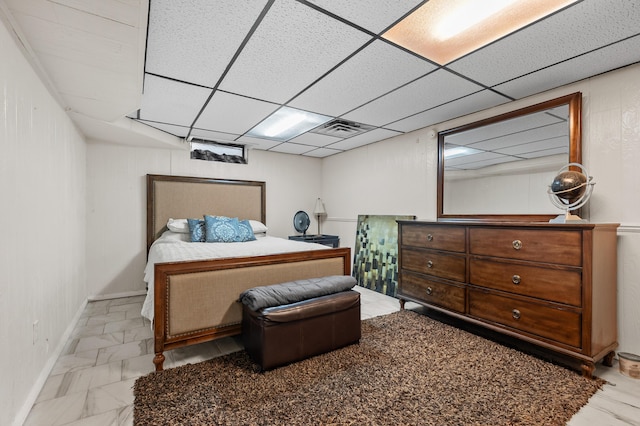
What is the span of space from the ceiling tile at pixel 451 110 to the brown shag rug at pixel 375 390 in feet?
7.31

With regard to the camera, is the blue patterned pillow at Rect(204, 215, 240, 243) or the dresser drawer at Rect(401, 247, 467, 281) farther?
the blue patterned pillow at Rect(204, 215, 240, 243)

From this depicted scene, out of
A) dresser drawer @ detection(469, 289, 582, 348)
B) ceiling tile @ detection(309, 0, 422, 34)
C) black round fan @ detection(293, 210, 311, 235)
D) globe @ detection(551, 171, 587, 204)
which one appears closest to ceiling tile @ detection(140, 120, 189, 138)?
black round fan @ detection(293, 210, 311, 235)

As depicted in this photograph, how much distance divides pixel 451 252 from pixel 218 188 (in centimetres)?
337

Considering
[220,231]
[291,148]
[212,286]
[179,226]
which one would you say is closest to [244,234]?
[220,231]

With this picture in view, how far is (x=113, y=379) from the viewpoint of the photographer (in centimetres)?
197

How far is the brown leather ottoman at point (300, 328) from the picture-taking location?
6.57 feet

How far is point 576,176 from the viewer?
7.19 feet

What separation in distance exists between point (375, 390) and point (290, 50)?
2.27 metres

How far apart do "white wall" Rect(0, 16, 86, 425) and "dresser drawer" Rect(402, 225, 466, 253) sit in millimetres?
3132

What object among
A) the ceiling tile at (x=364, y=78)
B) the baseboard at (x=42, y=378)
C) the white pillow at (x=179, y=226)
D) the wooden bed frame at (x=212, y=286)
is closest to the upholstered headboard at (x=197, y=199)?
the white pillow at (x=179, y=226)

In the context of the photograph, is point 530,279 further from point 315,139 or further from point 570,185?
point 315,139

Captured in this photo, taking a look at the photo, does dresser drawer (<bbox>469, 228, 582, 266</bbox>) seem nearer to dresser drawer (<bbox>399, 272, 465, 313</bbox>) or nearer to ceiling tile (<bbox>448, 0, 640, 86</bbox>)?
dresser drawer (<bbox>399, 272, 465, 313</bbox>)

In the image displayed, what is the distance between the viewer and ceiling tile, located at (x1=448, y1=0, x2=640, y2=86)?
1.56 m

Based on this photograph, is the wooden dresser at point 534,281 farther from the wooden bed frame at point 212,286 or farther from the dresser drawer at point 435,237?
the wooden bed frame at point 212,286
